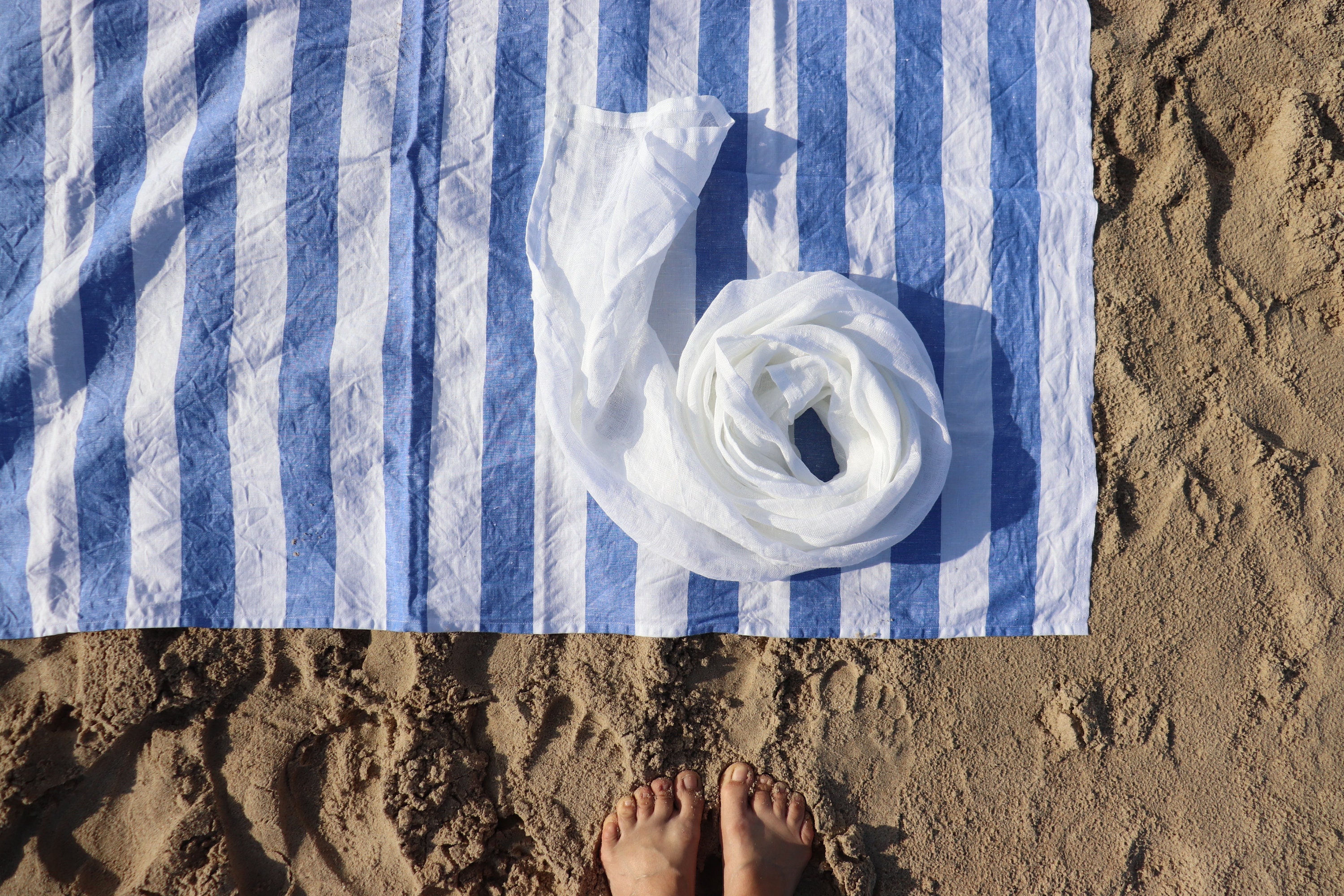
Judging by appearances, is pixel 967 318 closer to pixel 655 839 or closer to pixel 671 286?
pixel 671 286

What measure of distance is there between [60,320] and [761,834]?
189 centimetres

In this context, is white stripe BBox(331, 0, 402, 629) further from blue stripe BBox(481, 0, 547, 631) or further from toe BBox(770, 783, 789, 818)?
toe BBox(770, 783, 789, 818)

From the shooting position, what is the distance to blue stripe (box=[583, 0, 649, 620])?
1599 mm

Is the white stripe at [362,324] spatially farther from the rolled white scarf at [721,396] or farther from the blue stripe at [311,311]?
the rolled white scarf at [721,396]

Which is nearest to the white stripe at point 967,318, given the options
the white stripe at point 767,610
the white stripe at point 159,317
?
the white stripe at point 767,610

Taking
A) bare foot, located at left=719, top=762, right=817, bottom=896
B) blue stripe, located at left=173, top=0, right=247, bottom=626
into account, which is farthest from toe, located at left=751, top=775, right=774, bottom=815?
blue stripe, located at left=173, top=0, right=247, bottom=626

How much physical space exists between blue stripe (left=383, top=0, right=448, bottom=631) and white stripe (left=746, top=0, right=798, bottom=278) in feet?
2.29

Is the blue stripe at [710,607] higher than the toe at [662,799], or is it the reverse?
the blue stripe at [710,607]

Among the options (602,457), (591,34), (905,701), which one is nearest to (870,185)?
(591,34)

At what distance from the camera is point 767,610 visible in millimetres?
1608

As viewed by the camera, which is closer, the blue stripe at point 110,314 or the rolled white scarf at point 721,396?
the rolled white scarf at point 721,396

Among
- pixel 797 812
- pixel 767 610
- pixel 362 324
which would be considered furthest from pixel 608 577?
pixel 362 324

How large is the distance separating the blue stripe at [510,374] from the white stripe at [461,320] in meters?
0.02

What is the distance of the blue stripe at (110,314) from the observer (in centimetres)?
160
